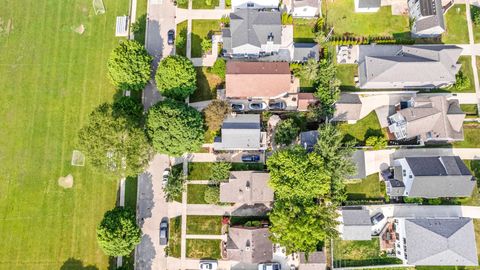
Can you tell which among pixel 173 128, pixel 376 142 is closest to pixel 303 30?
pixel 376 142

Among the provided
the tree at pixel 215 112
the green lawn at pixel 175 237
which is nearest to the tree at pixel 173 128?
the tree at pixel 215 112

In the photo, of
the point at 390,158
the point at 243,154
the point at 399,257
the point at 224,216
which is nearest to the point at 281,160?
the point at 243,154

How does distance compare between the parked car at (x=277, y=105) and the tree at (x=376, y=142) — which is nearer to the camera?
the tree at (x=376, y=142)

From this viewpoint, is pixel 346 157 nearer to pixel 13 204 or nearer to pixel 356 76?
pixel 356 76

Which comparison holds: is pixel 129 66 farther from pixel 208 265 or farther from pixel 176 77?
pixel 208 265

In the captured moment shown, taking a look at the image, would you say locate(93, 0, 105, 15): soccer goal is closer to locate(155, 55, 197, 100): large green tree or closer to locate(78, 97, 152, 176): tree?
locate(155, 55, 197, 100): large green tree

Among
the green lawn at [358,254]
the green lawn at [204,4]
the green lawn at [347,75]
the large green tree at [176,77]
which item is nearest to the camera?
the large green tree at [176,77]

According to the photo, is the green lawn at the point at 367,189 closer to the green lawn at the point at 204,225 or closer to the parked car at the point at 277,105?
the parked car at the point at 277,105
